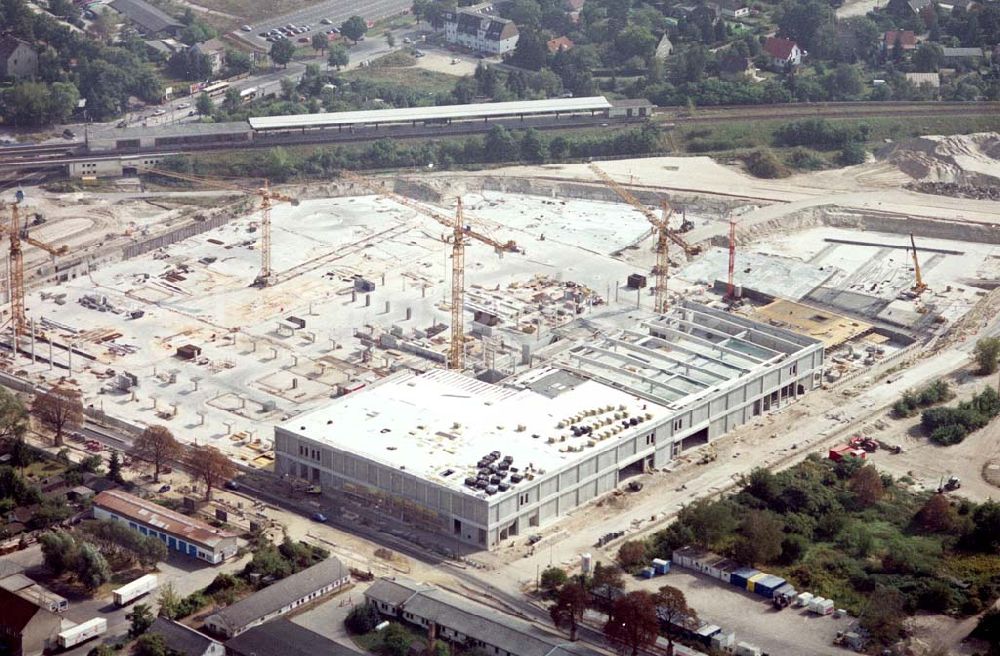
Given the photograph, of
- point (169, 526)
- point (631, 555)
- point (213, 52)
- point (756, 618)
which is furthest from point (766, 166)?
point (169, 526)

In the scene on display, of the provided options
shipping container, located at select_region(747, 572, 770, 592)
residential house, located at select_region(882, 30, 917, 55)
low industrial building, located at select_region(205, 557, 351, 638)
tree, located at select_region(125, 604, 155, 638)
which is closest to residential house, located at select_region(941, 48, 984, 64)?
residential house, located at select_region(882, 30, 917, 55)

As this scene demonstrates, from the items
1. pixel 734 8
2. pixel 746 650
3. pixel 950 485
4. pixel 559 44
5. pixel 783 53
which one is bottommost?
pixel 950 485

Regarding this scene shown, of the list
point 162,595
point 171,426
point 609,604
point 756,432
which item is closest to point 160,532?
point 162,595

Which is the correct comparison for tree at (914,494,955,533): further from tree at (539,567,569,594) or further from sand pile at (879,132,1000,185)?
sand pile at (879,132,1000,185)

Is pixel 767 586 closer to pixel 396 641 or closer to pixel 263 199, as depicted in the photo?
pixel 396 641

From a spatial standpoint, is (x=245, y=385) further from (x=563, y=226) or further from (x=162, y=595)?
(x=563, y=226)

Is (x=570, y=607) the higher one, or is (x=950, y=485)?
(x=570, y=607)

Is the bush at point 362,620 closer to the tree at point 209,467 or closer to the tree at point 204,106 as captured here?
the tree at point 209,467
